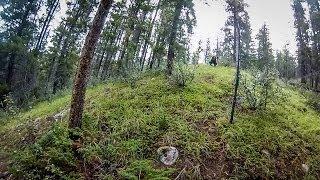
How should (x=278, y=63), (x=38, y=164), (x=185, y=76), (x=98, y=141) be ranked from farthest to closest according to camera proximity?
(x=278, y=63) < (x=185, y=76) < (x=98, y=141) < (x=38, y=164)

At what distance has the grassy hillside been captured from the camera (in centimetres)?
716

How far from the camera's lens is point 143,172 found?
7000 mm

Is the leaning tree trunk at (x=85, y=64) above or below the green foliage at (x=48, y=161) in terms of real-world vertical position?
above

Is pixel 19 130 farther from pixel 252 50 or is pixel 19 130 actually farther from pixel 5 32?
pixel 252 50

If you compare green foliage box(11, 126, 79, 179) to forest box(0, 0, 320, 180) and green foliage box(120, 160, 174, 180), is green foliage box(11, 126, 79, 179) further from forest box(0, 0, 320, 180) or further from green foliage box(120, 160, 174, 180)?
green foliage box(120, 160, 174, 180)

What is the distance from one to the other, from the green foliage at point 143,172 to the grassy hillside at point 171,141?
0.02 meters

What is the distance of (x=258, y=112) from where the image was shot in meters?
9.94

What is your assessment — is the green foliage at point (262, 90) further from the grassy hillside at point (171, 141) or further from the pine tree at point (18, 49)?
the pine tree at point (18, 49)

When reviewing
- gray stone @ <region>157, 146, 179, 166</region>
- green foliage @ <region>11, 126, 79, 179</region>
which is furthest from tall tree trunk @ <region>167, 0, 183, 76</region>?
green foliage @ <region>11, 126, 79, 179</region>

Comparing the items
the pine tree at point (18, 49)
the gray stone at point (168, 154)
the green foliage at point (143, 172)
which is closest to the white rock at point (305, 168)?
the gray stone at point (168, 154)

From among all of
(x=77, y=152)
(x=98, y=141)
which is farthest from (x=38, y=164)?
(x=98, y=141)

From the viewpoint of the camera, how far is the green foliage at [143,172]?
6.59 meters

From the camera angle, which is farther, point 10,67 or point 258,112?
point 10,67

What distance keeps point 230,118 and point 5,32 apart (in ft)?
77.8
